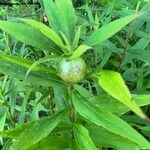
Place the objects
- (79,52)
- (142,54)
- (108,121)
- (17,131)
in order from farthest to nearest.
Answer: (142,54) → (17,131) → (108,121) → (79,52)

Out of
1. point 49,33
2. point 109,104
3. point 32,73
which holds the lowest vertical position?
point 109,104

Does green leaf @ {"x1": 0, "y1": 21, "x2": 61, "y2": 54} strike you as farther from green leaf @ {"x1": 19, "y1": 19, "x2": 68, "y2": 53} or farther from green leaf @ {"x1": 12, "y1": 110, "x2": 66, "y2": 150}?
green leaf @ {"x1": 12, "y1": 110, "x2": 66, "y2": 150}

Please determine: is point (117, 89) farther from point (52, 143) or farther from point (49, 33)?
point (52, 143)

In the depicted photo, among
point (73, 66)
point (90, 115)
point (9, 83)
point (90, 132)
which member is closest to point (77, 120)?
point (90, 132)

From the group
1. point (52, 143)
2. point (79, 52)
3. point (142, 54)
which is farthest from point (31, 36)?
point (142, 54)

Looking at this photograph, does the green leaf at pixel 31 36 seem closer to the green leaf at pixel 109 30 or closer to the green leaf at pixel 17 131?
the green leaf at pixel 109 30

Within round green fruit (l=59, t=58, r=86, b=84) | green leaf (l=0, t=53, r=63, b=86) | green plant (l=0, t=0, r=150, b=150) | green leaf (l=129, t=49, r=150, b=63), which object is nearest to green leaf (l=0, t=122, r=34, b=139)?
green plant (l=0, t=0, r=150, b=150)
